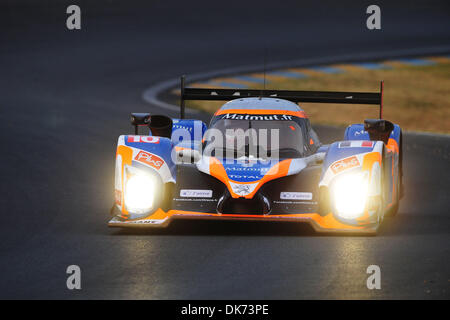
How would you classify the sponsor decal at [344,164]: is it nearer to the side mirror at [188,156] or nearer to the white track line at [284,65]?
the side mirror at [188,156]

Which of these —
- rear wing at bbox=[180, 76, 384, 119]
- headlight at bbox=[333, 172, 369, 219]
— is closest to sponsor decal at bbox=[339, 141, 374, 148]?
headlight at bbox=[333, 172, 369, 219]

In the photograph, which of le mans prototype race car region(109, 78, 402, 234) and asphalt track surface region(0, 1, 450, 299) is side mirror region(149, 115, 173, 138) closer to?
asphalt track surface region(0, 1, 450, 299)

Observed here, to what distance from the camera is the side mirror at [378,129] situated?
10492 millimetres

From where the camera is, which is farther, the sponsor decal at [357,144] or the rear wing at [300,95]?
the rear wing at [300,95]

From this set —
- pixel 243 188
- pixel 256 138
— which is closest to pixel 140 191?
pixel 243 188

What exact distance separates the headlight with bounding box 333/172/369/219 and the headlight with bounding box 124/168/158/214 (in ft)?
6.04

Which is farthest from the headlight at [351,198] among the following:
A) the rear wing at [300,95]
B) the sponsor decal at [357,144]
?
the rear wing at [300,95]

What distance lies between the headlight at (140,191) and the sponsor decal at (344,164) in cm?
182

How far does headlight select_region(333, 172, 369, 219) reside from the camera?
374 inches

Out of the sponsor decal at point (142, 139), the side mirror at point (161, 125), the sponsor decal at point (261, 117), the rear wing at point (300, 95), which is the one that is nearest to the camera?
the sponsor decal at point (142, 139)

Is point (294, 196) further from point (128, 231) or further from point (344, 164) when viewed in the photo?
point (128, 231)

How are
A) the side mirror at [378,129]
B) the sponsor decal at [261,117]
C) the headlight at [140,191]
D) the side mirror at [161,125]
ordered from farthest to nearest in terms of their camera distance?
1. the side mirror at [161,125]
2. the sponsor decal at [261,117]
3. the side mirror at [378,129]
4. the headlight at [140,191]
